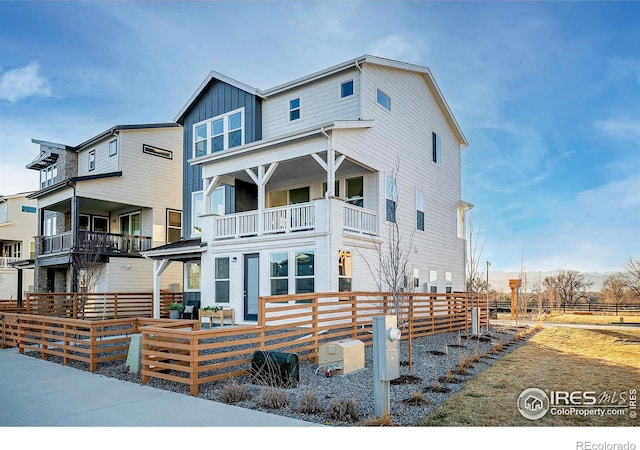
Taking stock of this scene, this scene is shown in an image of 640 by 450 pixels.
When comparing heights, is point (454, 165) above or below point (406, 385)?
above

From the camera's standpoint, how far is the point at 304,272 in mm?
13930

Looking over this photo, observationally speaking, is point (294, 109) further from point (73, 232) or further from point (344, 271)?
point (73, 232)

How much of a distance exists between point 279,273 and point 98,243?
475 inches

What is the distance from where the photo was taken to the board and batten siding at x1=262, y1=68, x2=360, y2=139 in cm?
1570

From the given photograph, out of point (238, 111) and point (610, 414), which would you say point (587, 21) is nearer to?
point (610, 414)

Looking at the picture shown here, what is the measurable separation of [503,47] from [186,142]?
553 inches

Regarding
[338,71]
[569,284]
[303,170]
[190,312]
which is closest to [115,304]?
[190,312]

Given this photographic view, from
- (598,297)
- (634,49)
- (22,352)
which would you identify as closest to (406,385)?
(634,49)

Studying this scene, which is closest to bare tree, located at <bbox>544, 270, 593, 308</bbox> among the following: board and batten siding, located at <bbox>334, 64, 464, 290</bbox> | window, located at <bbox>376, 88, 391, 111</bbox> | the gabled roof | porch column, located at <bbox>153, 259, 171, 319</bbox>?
board and batten siding, located at <bbox>334, 64, 464, 290</bbox>

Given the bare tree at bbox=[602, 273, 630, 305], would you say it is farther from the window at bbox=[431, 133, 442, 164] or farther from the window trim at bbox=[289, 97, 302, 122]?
the window trim at bbox=[289, 97, 302, 122]

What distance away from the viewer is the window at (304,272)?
13797mm

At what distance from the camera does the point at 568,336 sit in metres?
16.2

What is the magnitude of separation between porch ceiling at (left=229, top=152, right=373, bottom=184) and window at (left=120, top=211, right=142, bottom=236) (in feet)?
32.0

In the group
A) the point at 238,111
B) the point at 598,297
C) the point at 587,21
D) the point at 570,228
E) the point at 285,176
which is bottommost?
the point at 598,297
